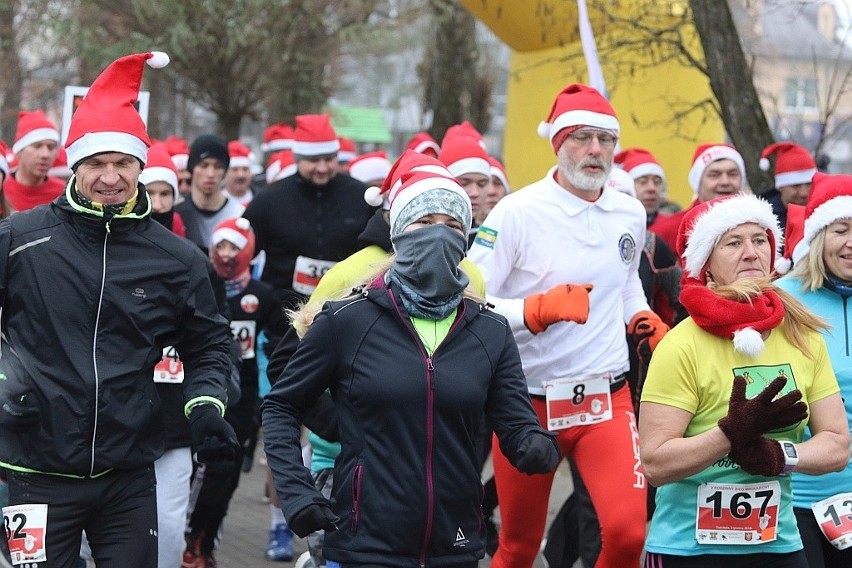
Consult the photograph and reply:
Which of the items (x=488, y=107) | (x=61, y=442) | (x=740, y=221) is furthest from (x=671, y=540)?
(x=488, y=107)

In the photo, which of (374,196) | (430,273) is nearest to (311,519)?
(430,273)

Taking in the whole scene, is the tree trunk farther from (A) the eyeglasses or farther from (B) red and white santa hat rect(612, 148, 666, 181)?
(A) the eyeglasses

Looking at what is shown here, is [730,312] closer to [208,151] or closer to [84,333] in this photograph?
[84,333]

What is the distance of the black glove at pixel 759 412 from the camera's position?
13.5ft

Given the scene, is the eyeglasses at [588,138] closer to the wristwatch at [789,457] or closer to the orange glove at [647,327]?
the orange glove at [647,327]

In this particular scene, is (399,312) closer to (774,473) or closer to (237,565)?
(774,473)

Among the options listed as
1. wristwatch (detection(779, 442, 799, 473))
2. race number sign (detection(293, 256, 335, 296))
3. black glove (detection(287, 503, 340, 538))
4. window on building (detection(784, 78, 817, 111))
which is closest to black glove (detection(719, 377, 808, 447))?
wristwatch (detection(779, 442, 799, 473))

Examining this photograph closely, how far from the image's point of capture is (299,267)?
8.45 metres

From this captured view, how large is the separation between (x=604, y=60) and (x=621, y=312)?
17.0ft

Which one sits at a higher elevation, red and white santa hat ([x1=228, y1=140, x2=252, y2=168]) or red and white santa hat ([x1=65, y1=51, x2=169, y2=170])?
red and white santa hat ([x1=228, y1=140, x2=252, y2=168])

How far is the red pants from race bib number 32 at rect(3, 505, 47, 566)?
2.04 metres

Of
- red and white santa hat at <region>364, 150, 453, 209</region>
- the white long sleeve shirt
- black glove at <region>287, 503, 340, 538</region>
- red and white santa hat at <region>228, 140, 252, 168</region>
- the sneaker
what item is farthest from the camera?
red and white santa hat at <region>228, 140, 252, 168</region>

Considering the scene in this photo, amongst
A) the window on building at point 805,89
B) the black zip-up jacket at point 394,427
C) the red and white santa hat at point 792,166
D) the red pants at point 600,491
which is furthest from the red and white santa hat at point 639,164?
the black zip-up jacket at point 394,427

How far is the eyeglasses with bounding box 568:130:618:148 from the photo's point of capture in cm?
646
